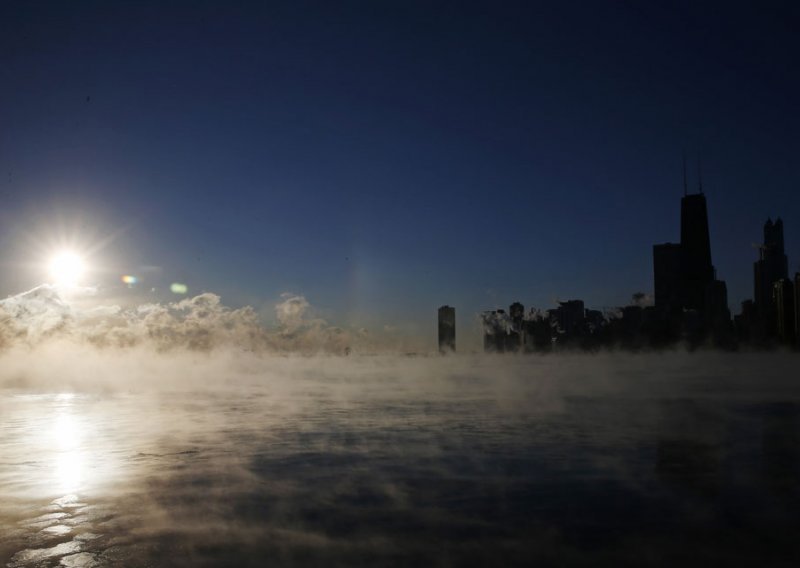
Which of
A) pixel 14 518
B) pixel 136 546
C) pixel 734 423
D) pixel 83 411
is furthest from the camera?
pixel 83 411

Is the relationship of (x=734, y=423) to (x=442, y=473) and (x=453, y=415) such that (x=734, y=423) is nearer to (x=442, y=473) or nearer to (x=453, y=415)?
(x=453, y=415)

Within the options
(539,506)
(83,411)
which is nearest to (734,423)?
(539,506)

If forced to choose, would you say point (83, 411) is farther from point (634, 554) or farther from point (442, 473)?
point (634, 554)

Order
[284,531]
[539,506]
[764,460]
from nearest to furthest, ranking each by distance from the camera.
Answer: [284,531] → [539,506] → [764,460]

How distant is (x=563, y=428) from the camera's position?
81.2m

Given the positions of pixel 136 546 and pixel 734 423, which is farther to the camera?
pixel 734 423

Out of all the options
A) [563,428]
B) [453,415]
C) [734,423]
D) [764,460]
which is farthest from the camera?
[453,415]

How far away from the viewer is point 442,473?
4638 centimetres

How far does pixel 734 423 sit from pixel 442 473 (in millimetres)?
60595

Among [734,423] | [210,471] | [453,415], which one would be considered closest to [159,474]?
[210,471]

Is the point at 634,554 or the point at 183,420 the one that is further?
the point at 183,420

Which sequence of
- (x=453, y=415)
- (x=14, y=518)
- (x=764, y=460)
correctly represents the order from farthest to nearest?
(x=453, y=415), (x=764, y=460), (x=14, y=518)

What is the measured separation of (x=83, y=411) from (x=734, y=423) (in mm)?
94132

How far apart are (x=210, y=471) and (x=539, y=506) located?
2243 centimetres
